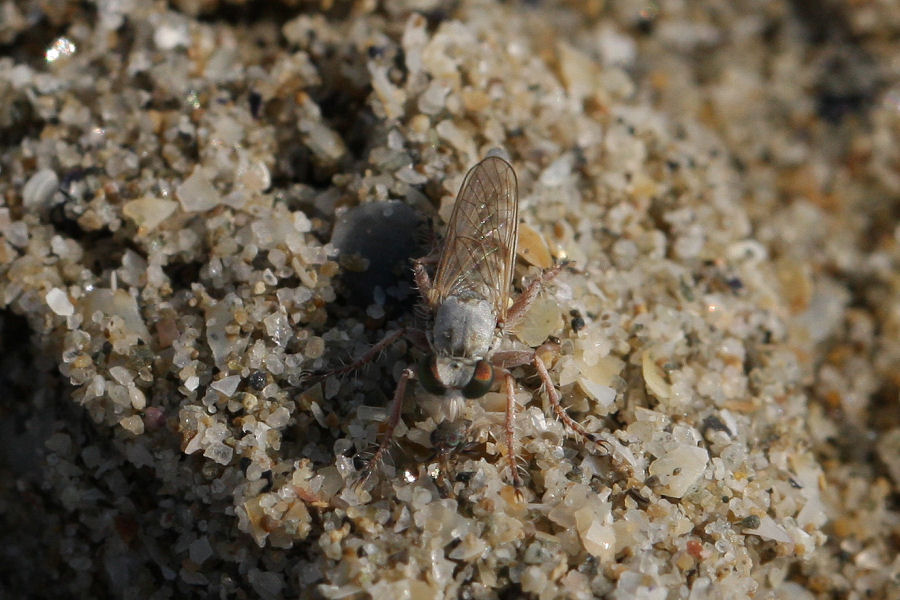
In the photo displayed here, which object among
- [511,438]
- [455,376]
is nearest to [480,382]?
[455,376]

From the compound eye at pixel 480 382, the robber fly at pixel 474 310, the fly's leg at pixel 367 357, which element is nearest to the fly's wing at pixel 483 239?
the robber fly at pixel 474 310

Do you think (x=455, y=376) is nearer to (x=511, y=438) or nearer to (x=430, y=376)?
(x=430, y=376)

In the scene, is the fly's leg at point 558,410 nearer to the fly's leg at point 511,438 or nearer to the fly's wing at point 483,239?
the fly's leg at point 511,438

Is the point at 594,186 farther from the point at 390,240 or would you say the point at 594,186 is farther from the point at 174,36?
the point at 174,36

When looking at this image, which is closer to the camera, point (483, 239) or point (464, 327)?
point (464, 327)

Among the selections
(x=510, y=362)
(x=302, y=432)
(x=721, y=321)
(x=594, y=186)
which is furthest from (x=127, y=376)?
(x=721, y=321)

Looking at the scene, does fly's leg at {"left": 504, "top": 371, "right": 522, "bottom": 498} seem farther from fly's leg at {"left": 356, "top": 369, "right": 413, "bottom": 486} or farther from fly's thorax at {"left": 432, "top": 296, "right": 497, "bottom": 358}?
fly's leg at {"left": 356, "top": 369, "right": 413, "bottom": 486}
